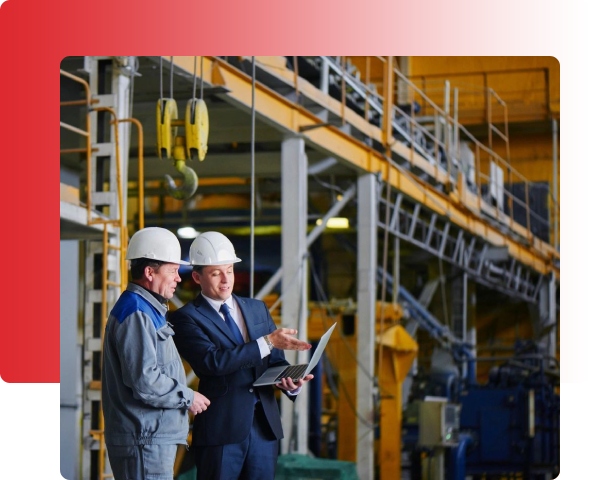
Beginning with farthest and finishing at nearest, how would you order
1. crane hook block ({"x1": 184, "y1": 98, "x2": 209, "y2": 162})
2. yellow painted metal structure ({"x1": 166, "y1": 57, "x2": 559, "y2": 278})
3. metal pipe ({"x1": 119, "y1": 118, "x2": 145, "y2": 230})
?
yellow painted metal structure ({"x1": 166, "y1": 57, "x2": 559, "y2": 278}) → metal pipe ({"x1": 119, "y1": 118, "x2": 145, "y2": 230}) → crane hook block ({"x1": 184, "y1": 98, "x2": 209, "y2": 162})

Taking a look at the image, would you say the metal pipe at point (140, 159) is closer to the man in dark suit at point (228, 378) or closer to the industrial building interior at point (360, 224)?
the industrial building interior at point (360, 224)

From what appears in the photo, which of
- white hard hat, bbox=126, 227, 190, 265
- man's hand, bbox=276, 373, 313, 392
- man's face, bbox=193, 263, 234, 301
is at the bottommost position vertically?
man's hand, bbox=276, 373, 313, 392

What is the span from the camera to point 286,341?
583cm

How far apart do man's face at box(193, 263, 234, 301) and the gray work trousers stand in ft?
3.16

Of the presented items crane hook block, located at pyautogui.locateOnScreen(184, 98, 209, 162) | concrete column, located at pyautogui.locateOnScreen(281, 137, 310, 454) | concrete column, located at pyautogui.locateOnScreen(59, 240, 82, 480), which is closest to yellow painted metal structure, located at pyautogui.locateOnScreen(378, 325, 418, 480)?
concrete column, located at pyautogui.locateOnScreen(281, 137, 310, 454)

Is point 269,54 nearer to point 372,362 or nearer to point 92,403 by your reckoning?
point 92,403

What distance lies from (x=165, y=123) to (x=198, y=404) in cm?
205

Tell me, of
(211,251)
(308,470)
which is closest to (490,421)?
(308,470)

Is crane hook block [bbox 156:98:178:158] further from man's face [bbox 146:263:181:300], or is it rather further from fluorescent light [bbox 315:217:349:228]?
fluorescent light [bbox 315:217:349:228]

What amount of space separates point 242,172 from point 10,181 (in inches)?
76.8

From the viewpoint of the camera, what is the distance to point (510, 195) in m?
8.73

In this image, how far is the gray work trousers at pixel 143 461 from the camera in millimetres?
5328

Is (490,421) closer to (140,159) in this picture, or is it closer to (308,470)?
(308,470)

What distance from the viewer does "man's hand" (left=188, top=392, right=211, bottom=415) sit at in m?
5.45
